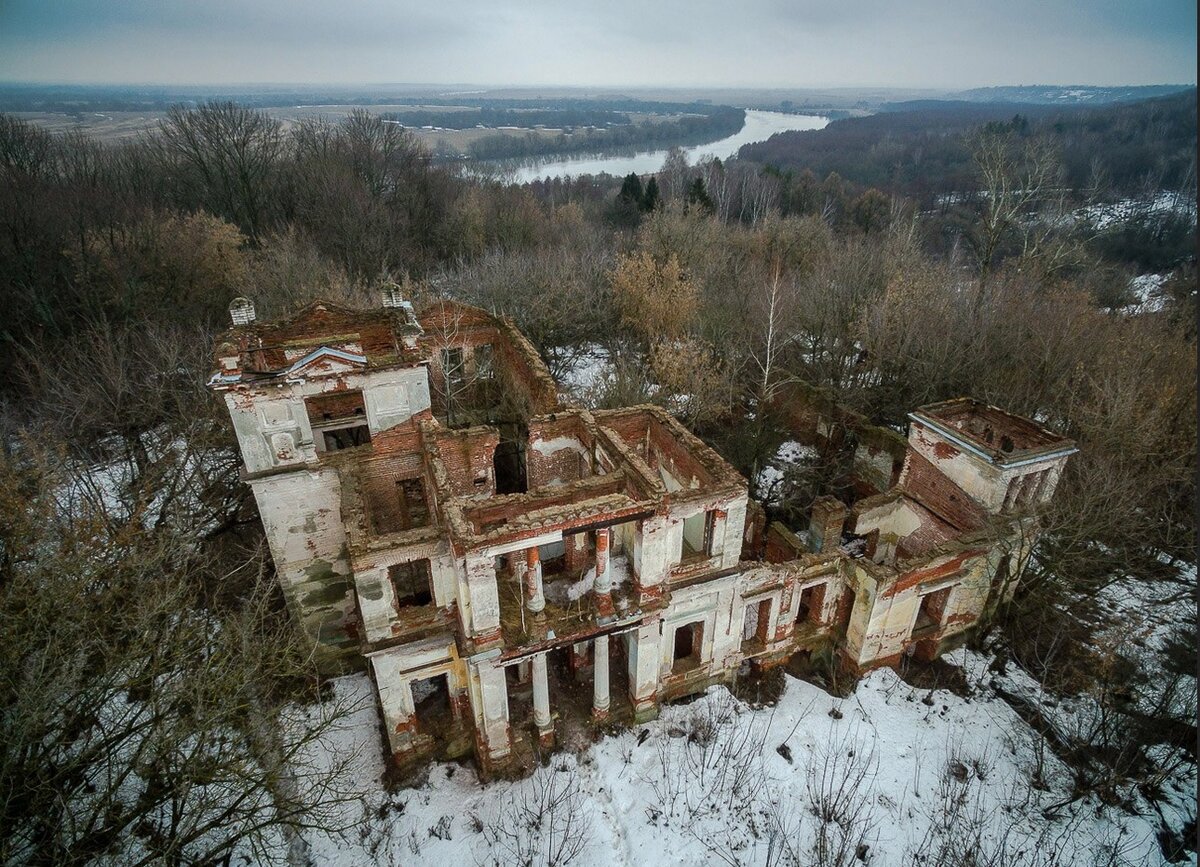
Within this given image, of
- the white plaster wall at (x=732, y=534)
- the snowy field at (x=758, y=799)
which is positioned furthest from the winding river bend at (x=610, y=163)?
the snowy field at (x=758, y=799)

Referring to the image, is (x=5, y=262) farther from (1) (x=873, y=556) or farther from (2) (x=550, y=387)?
(1) (x=873, y=556)

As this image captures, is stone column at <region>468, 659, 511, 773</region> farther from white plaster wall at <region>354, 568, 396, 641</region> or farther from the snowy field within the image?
white plaster wall at <region>354, 568, 396, 641</region>

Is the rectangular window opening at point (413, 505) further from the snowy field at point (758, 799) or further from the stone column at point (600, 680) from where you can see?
the stone column at point (600, 680)

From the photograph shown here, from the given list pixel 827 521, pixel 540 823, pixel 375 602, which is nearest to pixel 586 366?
pixel 827 521

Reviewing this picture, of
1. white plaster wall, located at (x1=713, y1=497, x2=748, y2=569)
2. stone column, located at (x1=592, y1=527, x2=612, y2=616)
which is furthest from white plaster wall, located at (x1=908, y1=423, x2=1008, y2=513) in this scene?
stone column, located at (x1=592, y1=527, x2=612, y2=616)

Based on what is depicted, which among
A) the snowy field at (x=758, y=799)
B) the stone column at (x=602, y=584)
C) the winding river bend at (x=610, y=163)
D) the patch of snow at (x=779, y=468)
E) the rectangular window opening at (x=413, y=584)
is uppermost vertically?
the winding river bend at (x=610, y=163)

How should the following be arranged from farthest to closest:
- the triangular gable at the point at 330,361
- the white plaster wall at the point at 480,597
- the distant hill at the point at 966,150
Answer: the distant hill at the point at 966,150
the triangular gable at the point at 330,361
the white plaster wall at the point at 480,597
